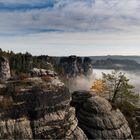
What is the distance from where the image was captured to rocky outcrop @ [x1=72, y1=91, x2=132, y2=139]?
6794cm

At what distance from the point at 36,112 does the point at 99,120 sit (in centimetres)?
1671

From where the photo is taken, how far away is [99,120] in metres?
68.4

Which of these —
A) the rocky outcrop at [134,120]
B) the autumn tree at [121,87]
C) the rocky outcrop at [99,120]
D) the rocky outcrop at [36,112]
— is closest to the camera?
the rocky outcrop at [36,112]

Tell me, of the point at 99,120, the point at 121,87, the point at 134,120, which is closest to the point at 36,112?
the point at 99,120

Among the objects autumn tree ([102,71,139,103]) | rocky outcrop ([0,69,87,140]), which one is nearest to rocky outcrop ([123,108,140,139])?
autumn tree ([102,71,139,103])

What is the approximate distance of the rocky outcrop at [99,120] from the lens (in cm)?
6794

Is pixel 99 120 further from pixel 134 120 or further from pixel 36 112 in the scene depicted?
pixel 36 112

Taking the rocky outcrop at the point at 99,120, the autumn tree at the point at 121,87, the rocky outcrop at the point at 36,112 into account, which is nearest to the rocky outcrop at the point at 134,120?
the rocky outcrop at the point at 99,120

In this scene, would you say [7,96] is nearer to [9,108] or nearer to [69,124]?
[9,108]

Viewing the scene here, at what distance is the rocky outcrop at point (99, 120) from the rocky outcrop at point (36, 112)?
6338 mm

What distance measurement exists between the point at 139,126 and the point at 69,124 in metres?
24.4

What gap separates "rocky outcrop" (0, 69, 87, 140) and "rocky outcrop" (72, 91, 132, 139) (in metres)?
6.34

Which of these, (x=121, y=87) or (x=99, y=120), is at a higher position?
(x=121, y=87)

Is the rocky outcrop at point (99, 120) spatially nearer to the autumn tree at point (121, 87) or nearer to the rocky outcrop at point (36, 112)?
the rocky outcrop at point (36, 112)
